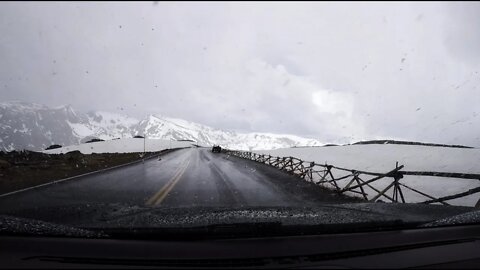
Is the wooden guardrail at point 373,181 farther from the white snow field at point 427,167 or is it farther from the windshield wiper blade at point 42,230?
the windshield wiper blade at point 42,230

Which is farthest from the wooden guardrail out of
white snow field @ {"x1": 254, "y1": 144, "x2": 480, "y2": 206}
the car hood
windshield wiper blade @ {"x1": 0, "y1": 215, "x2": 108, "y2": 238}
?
windshield wiper blade @ {"x1": 0, "y1": 215, "x2": 108, "y2": 238}

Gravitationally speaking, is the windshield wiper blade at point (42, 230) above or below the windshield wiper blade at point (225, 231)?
below

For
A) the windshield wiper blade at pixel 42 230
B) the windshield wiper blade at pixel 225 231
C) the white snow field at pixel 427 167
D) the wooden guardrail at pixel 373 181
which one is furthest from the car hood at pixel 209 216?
the white snow field at pixel 427 167

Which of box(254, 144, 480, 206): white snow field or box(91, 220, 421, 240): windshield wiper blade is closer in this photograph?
box(91, 220, 421, 240): windshield wiper blade

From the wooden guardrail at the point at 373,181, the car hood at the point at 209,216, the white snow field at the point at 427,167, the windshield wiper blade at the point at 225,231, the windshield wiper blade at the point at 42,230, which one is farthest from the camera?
the white snow field at the point at 427,167

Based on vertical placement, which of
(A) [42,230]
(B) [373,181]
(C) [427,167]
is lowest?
(C) [427,167]

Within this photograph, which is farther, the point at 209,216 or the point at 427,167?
the point at 427,167

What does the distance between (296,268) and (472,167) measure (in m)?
39.9

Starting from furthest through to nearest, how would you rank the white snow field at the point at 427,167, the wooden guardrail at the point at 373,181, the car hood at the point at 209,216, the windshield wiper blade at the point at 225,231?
1. the white snow field at the point at 427,167
2. the wooden guardrail at the point at 373,181
3. the car hood at the point at 209,216
4. the windshield wiper blade at the point at 225,231

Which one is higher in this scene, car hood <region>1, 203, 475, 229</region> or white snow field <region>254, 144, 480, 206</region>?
car hood <region>1, 203, 475, 229</region>

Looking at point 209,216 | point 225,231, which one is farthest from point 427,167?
point 225,231

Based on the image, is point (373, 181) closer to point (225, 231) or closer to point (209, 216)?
point (209, 216)

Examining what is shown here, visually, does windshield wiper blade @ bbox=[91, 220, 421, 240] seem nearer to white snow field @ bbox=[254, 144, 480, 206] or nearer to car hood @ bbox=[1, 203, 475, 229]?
car hood @ bbox=[1, 203, 475, 229]

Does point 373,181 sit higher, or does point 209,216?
point 209,216
